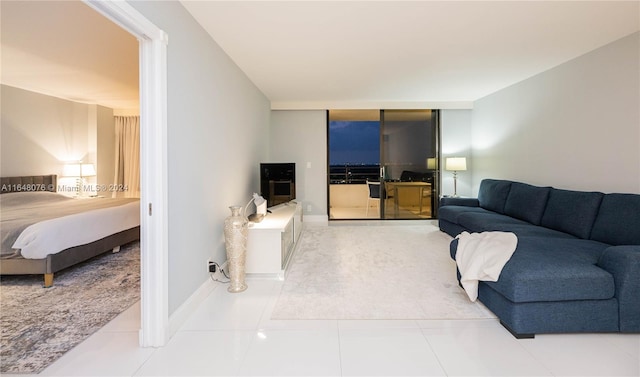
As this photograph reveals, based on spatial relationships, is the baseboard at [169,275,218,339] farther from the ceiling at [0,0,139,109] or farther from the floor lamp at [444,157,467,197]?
the floor lamp at [444,157,467,197]

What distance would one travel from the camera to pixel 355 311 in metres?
2.35

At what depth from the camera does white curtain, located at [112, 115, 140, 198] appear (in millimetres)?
5945

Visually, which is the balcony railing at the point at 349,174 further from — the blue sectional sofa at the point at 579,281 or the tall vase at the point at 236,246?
the tall vase at the point at 236,246

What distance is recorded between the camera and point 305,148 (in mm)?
6066

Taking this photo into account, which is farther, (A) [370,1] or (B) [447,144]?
(B) [447,144]

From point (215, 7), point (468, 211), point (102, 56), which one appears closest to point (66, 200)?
point (102, 56)

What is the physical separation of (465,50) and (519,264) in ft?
7.76

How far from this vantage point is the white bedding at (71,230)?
2795mm

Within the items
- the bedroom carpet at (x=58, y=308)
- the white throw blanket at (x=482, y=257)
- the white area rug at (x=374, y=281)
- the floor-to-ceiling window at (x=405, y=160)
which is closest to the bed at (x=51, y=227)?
the bedroom carpet at (x=58, y=308)

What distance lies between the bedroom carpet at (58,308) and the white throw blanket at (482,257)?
285 cm

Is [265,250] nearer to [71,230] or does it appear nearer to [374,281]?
[374,281]

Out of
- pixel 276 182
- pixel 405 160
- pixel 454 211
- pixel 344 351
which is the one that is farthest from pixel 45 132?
pixel 454 211

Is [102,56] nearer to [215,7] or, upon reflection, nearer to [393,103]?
[215,7]

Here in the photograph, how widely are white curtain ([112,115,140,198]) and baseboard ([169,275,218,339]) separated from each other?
Answer: 14.6 ft
